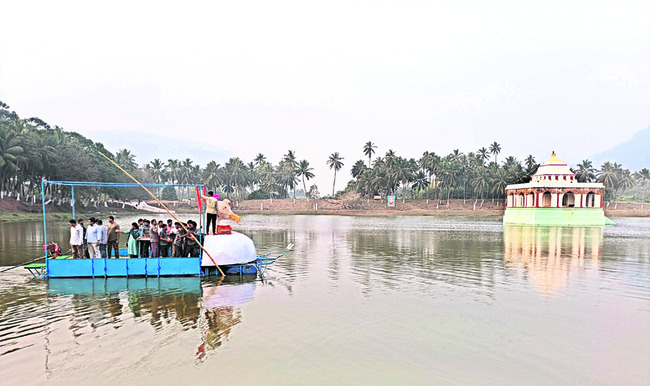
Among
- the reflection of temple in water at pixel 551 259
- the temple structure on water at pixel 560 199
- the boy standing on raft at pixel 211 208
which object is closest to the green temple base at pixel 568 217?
the temple structure on water at pixel 560 199

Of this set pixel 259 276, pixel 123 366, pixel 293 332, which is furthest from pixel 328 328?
pixel 259 276

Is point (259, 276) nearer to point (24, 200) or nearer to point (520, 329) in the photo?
point (520, 329)

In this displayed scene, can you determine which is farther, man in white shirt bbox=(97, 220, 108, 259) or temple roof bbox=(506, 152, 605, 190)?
temple roof bbox=(506, 152, 605, 190)

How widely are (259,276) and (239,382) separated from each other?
30.9 feet

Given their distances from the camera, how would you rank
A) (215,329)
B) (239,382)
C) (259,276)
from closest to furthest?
(239,382) → (215,329) → (259,276)

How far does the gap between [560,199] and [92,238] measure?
5508 centimetres

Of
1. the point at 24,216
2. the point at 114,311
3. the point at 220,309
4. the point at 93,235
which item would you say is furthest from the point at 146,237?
the point at 24,216

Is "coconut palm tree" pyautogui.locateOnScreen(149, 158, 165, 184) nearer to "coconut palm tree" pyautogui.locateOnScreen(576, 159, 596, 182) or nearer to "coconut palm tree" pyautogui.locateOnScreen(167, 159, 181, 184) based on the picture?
"coconut palm tree" pyautogui.locateOnScreen(167, 159, 181, 184)

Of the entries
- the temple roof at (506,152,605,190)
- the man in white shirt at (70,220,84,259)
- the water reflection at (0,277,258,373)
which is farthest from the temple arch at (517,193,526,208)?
the man in white shirt at (70,220,84,259)

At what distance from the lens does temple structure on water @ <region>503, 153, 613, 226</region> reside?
5469 cm

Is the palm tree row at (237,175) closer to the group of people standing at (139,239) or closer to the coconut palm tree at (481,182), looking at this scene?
the coconut palm tree at (481,182)

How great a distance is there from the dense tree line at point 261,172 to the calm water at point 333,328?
58.7m

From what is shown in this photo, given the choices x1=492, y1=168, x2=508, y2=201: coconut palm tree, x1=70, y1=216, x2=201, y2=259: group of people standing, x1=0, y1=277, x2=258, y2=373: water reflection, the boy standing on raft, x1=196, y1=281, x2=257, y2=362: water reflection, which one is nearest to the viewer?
x1=0, y1=277, x2=258, y2=373: water reflection

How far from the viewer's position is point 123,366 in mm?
7957
